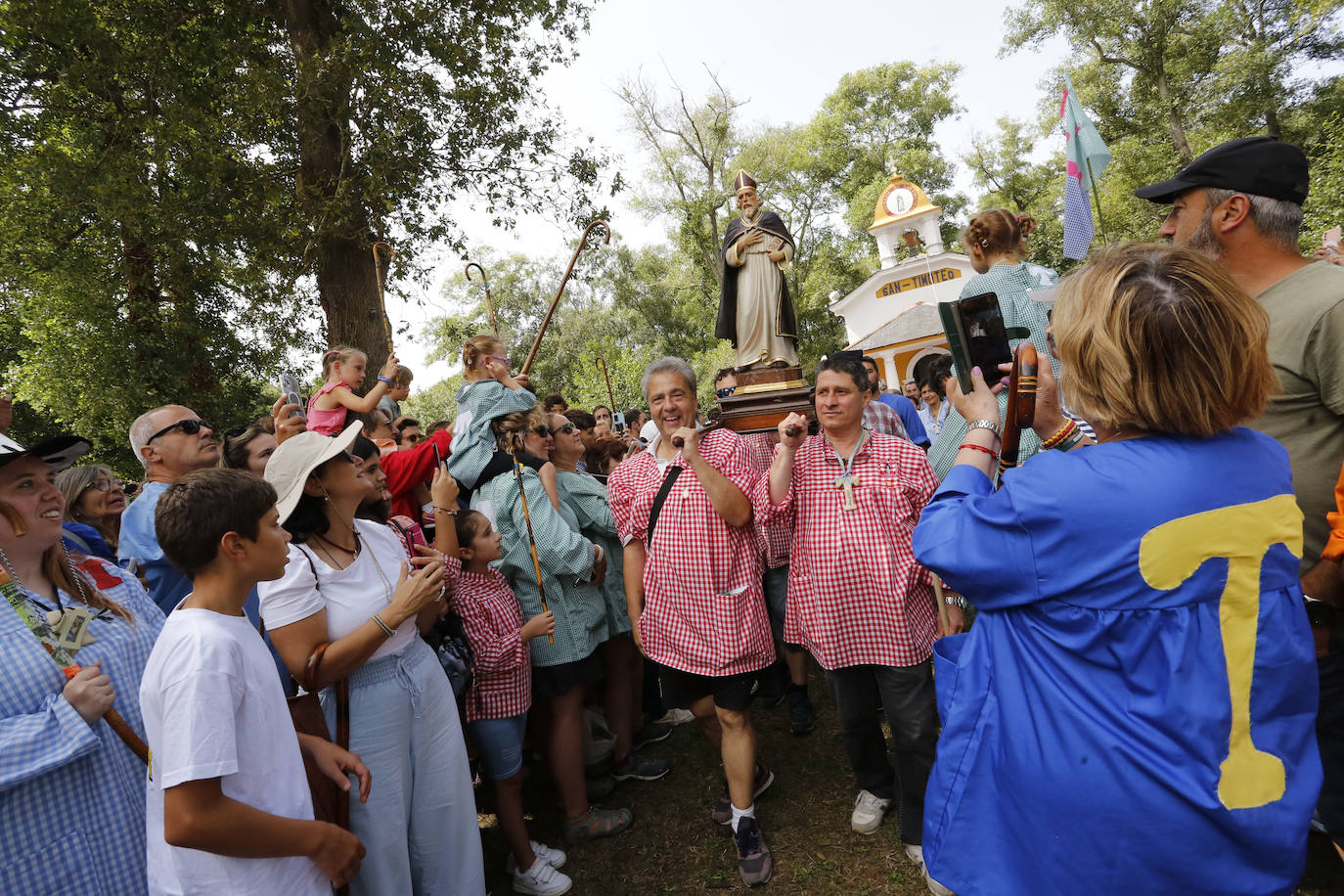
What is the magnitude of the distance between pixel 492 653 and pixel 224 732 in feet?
5.15

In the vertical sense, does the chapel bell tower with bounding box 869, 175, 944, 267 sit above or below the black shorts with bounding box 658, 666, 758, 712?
above

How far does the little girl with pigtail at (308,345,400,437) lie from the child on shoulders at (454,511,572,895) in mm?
Answer: 2227

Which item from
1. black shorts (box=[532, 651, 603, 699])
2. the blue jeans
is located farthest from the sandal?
the blue jeans

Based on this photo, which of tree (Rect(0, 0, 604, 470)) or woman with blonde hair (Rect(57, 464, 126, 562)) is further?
tree (Rect(0, 0, 604, 470))

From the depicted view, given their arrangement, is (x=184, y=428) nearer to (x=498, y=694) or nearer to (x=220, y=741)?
(x=498, y=694)

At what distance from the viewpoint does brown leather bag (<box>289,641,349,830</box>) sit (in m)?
2.23

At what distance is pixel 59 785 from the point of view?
73.0 inches

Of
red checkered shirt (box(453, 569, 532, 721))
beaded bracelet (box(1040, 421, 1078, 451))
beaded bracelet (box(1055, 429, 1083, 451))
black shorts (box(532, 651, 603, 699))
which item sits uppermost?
beaded bracelet (box(1040, 421, 1078, 451))

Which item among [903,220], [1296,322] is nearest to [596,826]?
[1296,322]

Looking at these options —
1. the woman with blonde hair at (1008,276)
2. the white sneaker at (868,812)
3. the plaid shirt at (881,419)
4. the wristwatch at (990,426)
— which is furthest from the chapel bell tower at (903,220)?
the wristwatch at (990,426)

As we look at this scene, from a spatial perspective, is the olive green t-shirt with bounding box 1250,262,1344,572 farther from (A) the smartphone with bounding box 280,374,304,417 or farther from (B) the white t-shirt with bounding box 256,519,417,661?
(A) the smartphone with bounding box 280,374,304,417

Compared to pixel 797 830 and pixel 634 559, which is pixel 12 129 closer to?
pixel 634 559

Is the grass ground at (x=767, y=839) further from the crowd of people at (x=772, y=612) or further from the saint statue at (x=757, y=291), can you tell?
the saint statue at (x=757, y=291)

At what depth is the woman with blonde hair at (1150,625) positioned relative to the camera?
132 cm
